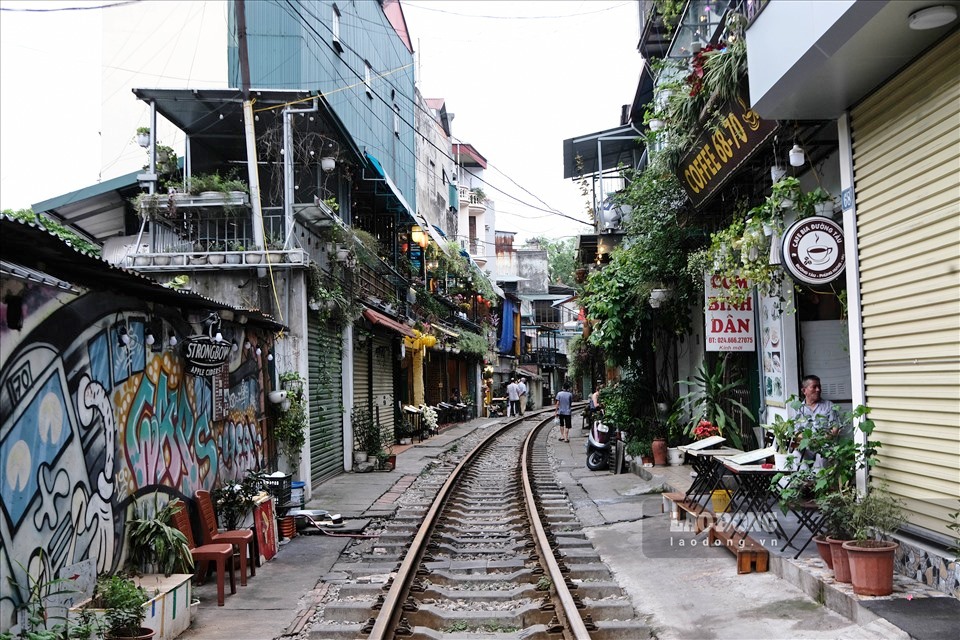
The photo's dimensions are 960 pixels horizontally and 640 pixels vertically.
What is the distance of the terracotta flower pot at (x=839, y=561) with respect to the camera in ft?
19.4

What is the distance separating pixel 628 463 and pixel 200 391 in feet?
32.1

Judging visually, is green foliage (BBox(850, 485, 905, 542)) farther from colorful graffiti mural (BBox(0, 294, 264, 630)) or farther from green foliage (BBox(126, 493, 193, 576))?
colorful graffiti mural (BBox(0, 294, 264, 630))

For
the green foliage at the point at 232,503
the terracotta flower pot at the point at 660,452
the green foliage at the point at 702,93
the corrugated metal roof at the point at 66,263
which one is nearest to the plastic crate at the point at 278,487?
the green foliage at the point at 232,503

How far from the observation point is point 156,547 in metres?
6.59

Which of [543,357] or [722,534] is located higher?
[543,357]

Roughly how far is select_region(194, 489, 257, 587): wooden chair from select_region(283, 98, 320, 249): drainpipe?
5927mm

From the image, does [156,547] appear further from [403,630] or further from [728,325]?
[728,325]

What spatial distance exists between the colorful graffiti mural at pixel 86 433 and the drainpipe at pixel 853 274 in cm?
657

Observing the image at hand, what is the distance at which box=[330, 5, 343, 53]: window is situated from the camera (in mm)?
19422

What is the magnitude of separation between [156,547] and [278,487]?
326cm

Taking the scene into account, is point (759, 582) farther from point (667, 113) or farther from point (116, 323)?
point (667, 113)

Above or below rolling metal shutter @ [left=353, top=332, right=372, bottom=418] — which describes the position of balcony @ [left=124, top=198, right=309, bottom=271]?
above

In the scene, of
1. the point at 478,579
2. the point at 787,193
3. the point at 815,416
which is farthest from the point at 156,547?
the point at 787,193

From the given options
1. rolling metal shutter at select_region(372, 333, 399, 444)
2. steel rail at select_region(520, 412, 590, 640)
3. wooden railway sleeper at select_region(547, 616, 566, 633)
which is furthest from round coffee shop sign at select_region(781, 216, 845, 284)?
rolling metal shutter at select_region(372, 333, 399, 444)
